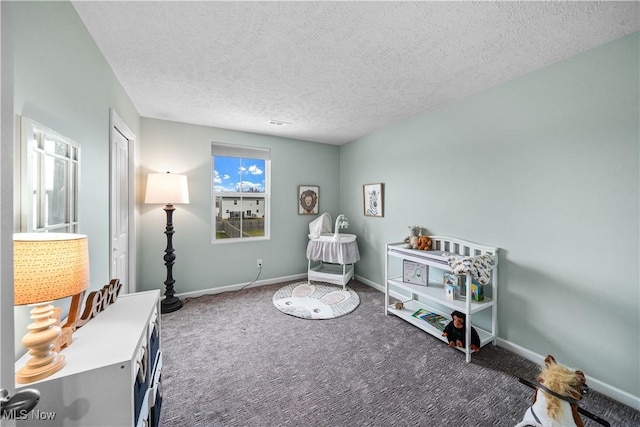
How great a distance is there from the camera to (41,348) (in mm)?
828

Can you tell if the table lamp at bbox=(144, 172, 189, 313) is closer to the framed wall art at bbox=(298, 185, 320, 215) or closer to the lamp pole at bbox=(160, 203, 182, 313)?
the lamp pole at bbox=(160, 203, 182, 313)

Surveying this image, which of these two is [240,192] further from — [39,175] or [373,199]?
[39,175]

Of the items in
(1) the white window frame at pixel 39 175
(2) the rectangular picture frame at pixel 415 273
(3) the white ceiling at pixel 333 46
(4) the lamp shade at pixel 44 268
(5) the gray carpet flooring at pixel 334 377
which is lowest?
(5) the gray carpet flooring at pixel 334 377

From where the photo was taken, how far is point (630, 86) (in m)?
1.51

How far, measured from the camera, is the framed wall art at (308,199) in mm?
3999

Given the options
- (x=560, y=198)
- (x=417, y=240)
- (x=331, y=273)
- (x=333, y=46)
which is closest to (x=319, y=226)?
(x=331, y=273)

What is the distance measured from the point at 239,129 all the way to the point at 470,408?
3783 millimetres

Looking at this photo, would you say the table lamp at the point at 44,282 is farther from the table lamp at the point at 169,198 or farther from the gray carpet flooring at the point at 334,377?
the table lamp at the point at 169,198

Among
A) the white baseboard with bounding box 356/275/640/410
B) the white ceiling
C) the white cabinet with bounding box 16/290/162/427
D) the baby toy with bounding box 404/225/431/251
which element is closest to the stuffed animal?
the baby toy with bounding box 404/225/431/251

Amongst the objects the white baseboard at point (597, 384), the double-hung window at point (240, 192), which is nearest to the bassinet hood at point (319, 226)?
the double-hung window at point (240, 192)

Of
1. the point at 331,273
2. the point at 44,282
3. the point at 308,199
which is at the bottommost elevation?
the point at 331,273

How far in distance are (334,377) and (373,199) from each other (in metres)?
2.42

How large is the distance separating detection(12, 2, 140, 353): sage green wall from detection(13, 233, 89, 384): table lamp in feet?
0.56

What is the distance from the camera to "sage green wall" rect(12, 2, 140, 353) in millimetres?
959
